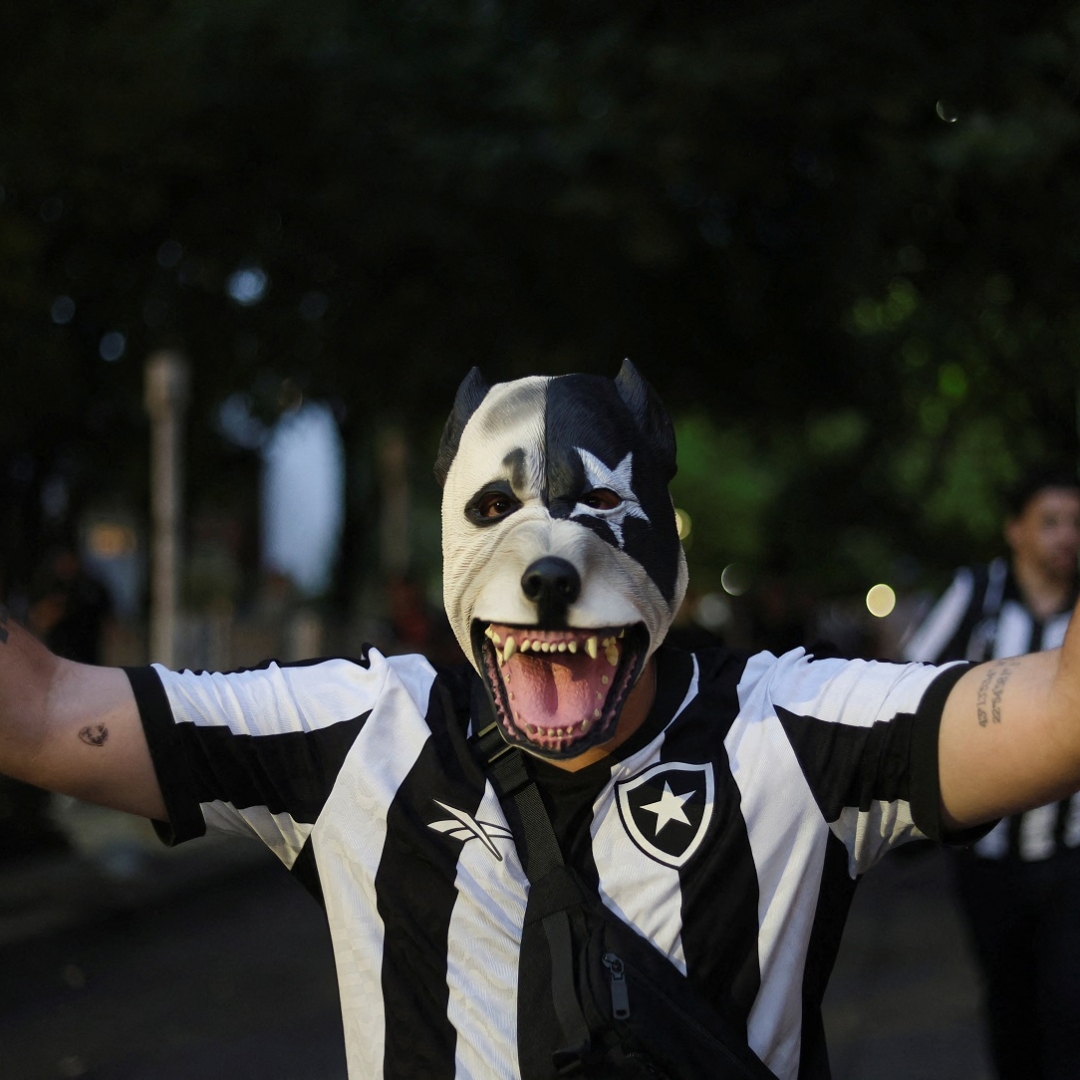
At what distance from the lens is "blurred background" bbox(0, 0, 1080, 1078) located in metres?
8.59

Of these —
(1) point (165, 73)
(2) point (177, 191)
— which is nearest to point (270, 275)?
(2) point (177, 191)

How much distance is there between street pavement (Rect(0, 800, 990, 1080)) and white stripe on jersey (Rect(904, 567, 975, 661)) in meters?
0.60

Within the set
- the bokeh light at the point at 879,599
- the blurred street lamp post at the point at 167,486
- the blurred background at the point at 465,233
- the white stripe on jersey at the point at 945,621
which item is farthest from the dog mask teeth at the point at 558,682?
the bokeh light at the point at 879,599

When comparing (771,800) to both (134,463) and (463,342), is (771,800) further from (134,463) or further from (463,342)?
(134,463)

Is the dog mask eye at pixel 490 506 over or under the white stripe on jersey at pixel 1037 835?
over

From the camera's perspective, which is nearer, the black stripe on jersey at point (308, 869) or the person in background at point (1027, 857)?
the black stripe on jersey at point (308, 869)

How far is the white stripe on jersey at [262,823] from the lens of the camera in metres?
2.36

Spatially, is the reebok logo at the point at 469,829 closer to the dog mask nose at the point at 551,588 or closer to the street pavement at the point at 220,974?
the dog mask nose at the point at 551,588

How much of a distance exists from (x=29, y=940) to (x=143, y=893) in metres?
1.34

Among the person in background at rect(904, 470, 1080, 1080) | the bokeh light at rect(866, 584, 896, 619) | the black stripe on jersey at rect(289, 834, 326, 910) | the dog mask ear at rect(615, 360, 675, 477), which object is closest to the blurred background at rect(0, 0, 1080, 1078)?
the person in background at rect(904, 470, 1080, 1080)

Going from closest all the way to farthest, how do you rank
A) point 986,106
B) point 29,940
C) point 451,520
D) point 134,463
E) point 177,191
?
point 451,520 < point 29,940 < point 986,106 < point 177,191 < point 134,463

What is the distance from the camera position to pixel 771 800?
89.5 inches

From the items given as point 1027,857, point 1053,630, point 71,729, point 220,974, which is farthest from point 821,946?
point 220,974

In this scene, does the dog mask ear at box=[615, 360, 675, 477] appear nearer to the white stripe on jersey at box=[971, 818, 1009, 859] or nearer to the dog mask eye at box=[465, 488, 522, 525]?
the dog mask eye at box=[465, 488, 522, 525]
